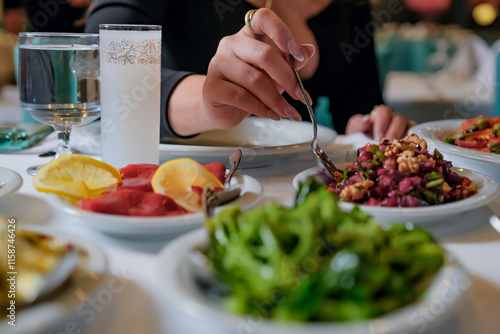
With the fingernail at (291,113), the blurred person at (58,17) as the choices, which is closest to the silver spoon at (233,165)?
the fingernail at (291,113)

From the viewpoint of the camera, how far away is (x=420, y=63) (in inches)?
180

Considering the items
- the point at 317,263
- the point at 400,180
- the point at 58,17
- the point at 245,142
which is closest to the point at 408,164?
the point at 400,180

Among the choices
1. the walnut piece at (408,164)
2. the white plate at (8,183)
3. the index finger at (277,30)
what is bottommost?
the white plate at (8,183)

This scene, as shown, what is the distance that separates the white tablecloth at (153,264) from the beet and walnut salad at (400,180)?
5 cm

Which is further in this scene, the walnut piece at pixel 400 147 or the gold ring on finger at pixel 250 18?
the gold ring on finger at pixel 250 18

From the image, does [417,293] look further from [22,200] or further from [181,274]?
[22,200]

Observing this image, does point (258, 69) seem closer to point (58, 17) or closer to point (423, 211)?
point (423, 211)

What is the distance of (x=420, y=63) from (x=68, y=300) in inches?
178

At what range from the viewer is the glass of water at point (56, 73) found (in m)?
0.93

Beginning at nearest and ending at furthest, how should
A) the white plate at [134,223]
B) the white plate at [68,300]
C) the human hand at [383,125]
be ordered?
the white plate at [68,300], the white plate at [134,223], the human hand at [383,125]

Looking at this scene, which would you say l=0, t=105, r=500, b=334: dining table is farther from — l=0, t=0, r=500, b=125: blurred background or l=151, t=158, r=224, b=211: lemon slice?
l=0, t=0, r=500, b=125: blurred background

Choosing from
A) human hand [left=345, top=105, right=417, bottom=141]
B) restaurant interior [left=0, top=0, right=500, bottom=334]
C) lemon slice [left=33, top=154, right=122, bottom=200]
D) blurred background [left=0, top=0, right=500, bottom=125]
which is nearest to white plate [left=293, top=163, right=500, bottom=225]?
restaurant interior [left=0, top=0, right=500, bottom=334]

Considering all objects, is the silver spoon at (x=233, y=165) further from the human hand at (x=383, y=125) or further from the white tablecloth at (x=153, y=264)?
the human hand at (x=383, y=125)

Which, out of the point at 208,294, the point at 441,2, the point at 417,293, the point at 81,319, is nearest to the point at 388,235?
the point at 417,293
